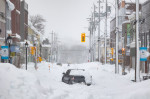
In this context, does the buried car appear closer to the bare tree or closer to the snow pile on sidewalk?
the snow pile on sidewalk

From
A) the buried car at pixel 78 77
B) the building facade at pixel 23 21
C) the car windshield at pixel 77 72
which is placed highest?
the building facade at pixel 23 21

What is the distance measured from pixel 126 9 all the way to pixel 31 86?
70.9m

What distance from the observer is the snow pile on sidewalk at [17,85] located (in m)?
10.3

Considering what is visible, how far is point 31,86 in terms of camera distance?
11406 mm

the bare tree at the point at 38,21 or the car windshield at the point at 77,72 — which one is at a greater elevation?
the bare tree at the point at 38,21

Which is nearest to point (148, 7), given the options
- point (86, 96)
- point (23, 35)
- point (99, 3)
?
point (99, 3)

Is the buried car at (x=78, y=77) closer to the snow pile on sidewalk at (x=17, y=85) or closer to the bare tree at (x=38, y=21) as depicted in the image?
the snow pile on sidewalk at (x=17, y=85)

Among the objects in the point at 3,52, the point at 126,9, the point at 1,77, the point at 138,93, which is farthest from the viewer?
the point at 126,9

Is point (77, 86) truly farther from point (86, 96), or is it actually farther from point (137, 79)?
point (137, 79)

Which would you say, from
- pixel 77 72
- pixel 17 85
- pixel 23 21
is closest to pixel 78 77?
pixel 77 72

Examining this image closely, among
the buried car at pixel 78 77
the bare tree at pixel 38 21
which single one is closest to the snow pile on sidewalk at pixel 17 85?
the buried car at pixel 78 77

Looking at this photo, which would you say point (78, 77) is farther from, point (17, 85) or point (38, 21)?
point (38, 21)

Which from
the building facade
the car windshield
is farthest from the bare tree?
the car windshield

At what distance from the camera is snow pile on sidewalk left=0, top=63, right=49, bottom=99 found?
10.3 metres
